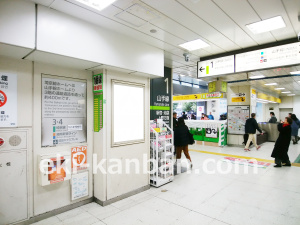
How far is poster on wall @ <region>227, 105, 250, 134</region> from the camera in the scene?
26.6 ft

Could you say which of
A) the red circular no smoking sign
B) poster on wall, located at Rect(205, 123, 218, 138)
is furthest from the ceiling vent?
poster on wall, located at Rect(205, 123, 218, 138)

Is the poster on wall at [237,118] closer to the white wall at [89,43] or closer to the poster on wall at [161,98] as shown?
the poster on wall at [161,98]

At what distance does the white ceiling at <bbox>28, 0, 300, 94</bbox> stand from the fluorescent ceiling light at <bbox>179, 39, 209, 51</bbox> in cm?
12

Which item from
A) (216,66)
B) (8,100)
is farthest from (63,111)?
(216,66)

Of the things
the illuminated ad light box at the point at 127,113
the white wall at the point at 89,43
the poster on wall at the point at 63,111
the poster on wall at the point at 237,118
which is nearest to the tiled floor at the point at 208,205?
the illuminated ad light box at the point at 127,113

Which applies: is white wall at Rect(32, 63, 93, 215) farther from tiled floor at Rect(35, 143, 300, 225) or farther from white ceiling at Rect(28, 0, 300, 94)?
white ceiling at Rect(28, 0, 300, 94)

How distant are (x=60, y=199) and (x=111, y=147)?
1.09 metres

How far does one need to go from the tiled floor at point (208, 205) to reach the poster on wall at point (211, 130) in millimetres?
3893

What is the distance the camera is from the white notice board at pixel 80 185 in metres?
3.14

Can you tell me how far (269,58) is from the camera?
3.55 metres

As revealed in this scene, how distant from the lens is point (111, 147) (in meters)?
3.31

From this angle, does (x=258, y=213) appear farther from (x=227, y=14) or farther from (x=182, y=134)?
(x=227, y=14)

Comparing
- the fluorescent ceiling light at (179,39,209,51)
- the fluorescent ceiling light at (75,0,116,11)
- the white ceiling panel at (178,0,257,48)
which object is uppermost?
the white ceiling panel at (178,0,257,48)

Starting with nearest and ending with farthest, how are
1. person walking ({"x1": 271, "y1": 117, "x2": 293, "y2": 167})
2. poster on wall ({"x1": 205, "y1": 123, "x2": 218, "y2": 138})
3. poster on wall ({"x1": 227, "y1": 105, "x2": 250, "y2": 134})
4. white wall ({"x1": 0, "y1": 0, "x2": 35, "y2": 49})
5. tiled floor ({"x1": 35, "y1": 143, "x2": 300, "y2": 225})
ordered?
white wall ({"x1": 0, "y1": 0, "x2": 35, "y2": 49}) → tiled floor ({"x1": 35, "y1": 143, "x2": 300, "y2": 225}) → person walking ({"x1": 271, "y1": 117, "x2": 293, "y2": 167}) → poster on wall ({"x1": 227, "y1": 105, "x2": 250, "y2": 134}) → poster on wall ({"x1": 205, "y1": 123, "x2": 218, "y2": 138})
